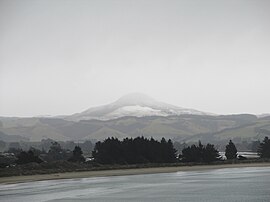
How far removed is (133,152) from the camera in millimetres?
94438

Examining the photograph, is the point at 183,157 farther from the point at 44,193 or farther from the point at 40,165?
the point at 44,193

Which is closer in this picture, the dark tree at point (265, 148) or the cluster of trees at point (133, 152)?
the cluster of trees at point (133, 152)

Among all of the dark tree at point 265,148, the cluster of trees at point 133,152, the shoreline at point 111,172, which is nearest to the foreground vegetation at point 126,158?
the cluster of trees at point 133,152

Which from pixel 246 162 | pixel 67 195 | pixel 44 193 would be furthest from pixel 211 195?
pixel 246 162

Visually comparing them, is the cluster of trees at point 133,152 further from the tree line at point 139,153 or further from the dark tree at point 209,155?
the dark tree at point 209,155

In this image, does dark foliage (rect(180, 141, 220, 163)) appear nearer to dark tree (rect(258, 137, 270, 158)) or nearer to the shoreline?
the shoreline

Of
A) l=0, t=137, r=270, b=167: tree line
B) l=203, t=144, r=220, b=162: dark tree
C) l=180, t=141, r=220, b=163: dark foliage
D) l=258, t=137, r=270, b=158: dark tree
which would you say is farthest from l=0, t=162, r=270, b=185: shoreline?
l=258, t=137, r=270, b=158: dark tree

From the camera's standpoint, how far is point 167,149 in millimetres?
97875

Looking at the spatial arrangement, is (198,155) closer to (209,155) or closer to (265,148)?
(209,155)

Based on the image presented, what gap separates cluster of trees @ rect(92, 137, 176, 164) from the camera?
92750mm

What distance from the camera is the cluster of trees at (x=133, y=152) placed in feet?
304

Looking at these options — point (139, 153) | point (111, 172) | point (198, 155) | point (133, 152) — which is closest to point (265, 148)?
point (198, 155)

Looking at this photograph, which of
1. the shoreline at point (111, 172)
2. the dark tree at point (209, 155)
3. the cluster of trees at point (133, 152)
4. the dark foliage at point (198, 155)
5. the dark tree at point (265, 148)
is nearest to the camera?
the shoreline at point (111, 172)

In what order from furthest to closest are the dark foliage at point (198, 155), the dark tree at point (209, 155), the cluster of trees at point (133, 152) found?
1. the dark tree at point (209, 155)
2. the dark foliage at point (198, 155)
3. the cluster of trees at point (133, 152)
